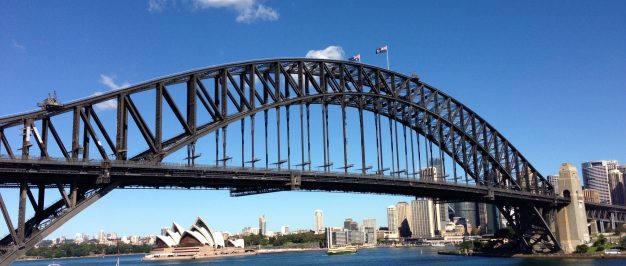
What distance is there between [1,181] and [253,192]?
1158 inches

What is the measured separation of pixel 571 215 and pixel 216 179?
84.4m

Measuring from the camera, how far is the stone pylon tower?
117 m

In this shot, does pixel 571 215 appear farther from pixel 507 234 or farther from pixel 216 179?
pixel 216 179

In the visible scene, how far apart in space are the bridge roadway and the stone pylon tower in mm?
25452

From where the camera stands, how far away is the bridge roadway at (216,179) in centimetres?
4788

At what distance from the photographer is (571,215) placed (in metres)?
119

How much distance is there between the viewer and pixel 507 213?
388ft

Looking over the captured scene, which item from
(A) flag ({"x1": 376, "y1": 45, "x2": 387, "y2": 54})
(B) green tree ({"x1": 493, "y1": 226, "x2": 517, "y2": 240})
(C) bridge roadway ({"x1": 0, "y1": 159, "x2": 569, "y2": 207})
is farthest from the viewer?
(B) green tree ({"x1": 493, "y1": 226, "x2": 517, "y2": 240})

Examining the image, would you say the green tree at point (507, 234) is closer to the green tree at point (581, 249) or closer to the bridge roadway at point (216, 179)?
the green tree at point (581, 249)

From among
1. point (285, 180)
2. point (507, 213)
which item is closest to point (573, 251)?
point (507, 213)

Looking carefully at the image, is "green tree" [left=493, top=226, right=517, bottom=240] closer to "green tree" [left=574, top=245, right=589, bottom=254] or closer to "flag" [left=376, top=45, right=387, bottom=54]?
"green tree" [left=574, top=245, right=589, bottom=254]

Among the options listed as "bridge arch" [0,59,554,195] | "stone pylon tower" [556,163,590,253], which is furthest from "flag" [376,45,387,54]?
"stone pylon tower" [556,163,590,253]

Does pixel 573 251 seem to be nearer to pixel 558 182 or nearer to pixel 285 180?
pixel 558 182

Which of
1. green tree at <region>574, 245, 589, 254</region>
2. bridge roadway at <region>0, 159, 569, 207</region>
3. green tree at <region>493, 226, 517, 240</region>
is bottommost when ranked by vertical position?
green tree at <region>574, 245, 589, 254</region>
